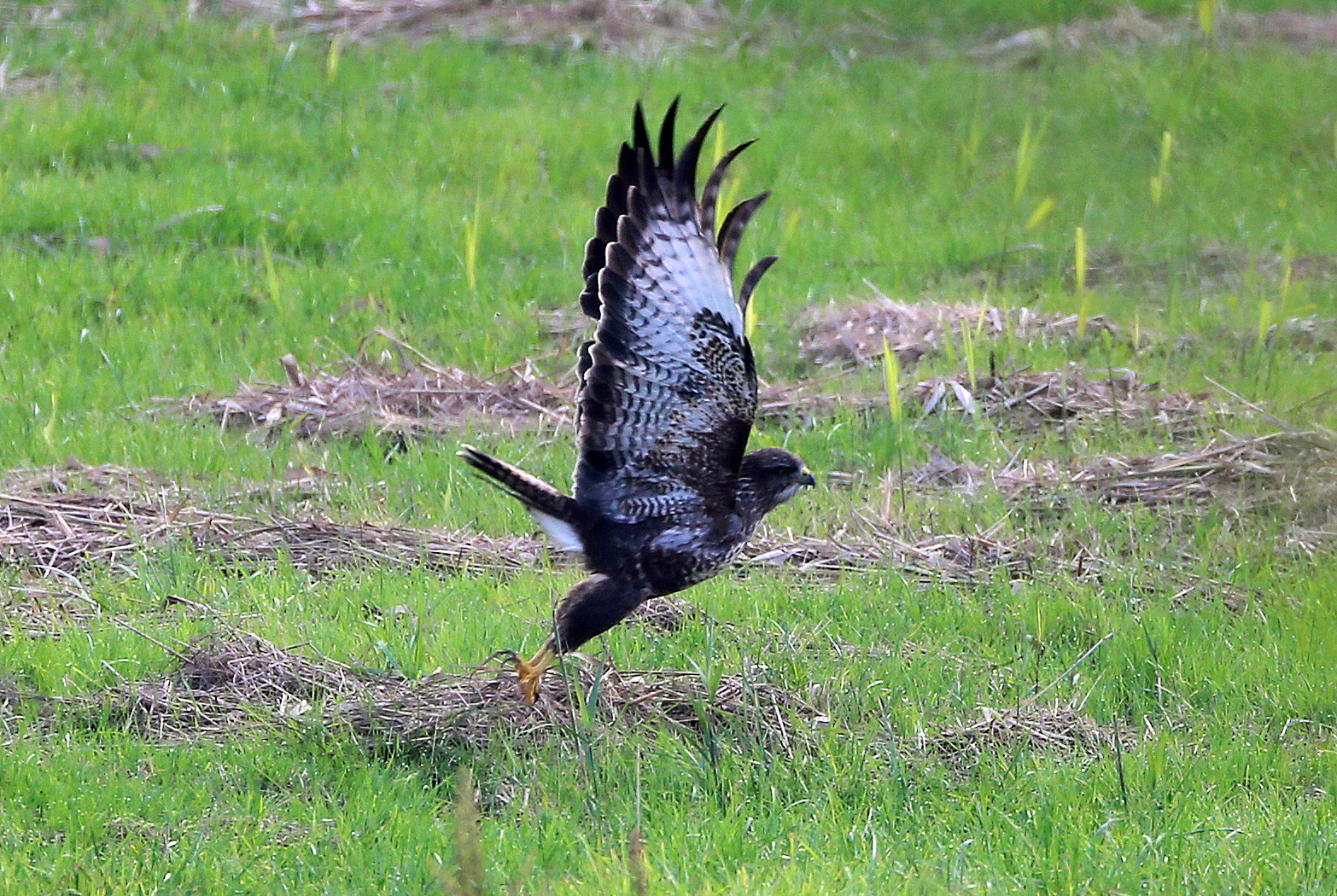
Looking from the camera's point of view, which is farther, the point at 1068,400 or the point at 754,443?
the point at 1068,400

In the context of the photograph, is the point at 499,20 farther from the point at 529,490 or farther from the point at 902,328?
the point at 529,490

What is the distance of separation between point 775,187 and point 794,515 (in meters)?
4.16

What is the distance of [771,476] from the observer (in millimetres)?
5410

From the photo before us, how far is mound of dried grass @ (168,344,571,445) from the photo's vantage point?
7.35 metres

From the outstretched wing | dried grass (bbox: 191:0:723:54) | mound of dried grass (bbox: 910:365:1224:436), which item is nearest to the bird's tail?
the outstretched wing

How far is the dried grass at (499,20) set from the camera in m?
11.9

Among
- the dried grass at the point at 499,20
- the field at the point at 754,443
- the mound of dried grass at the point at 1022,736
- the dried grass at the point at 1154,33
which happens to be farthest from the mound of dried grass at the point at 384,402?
the dried grass at the point at 1154,33

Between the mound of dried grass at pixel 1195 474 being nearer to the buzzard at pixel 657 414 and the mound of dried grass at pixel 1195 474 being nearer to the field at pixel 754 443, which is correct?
the field at pixel 754 443

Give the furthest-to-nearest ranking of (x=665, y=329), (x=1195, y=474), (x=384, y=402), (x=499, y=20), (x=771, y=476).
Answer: (x=499, y=20), (x=384, y=402), (x=1195, y=474), (x=771, y=476), (x=665, y=329)

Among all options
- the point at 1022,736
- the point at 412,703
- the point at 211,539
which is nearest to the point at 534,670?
the point at 412,703

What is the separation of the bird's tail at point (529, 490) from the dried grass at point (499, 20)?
294 inches

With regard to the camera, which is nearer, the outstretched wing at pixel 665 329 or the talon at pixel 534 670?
the outstretched wing at pixel 665 329

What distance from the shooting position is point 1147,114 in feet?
37.5

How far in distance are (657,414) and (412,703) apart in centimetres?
114
